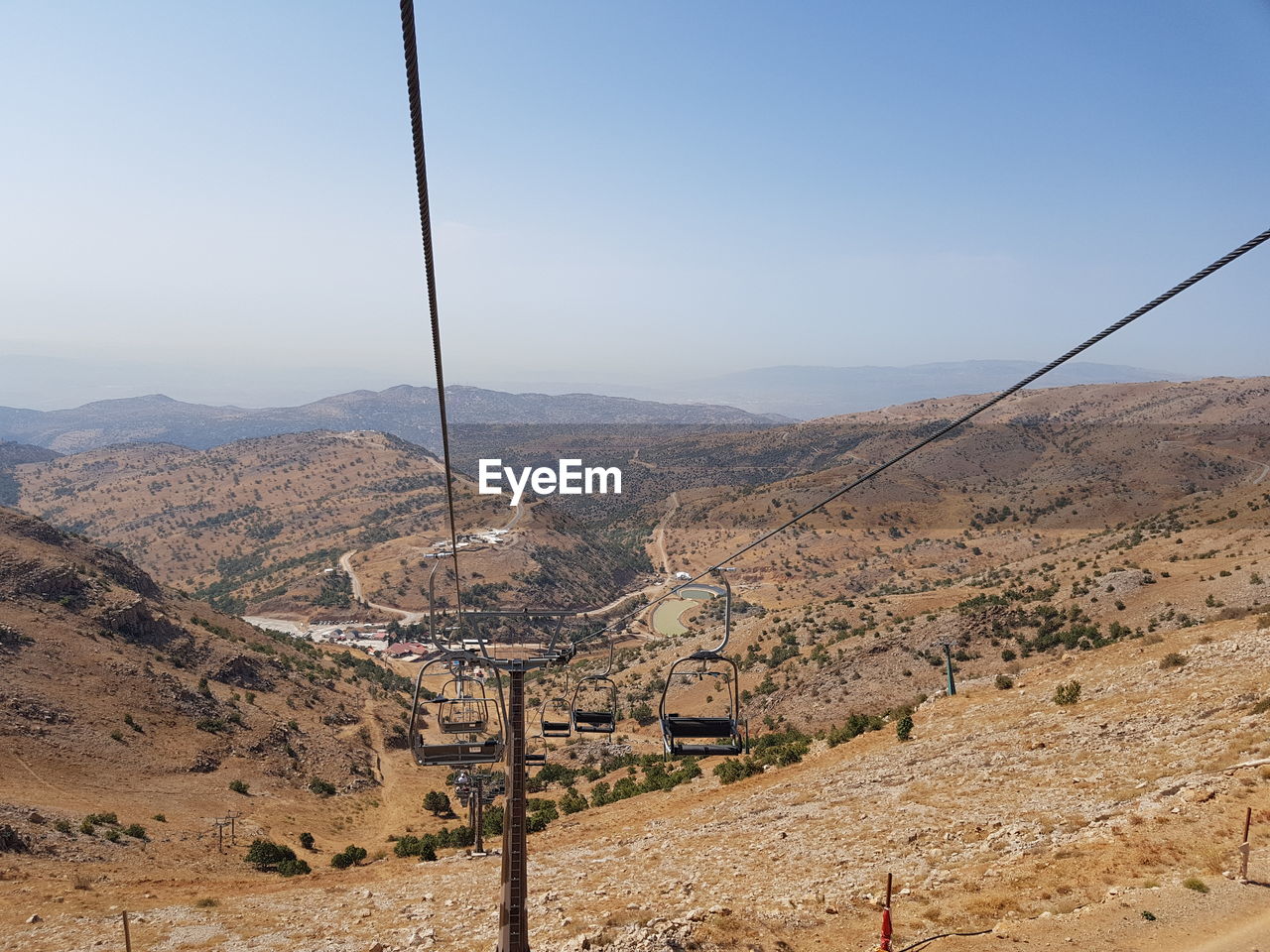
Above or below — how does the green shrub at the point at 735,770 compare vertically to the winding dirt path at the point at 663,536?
above

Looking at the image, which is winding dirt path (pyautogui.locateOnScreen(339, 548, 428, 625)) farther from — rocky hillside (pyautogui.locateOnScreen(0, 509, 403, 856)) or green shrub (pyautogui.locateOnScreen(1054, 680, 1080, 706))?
green shrub (pyautogui.locateOnScreen(1054, 680, 1080, 706))

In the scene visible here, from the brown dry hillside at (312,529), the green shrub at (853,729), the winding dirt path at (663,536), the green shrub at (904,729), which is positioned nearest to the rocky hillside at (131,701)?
the brown dry hillside at (312,529)

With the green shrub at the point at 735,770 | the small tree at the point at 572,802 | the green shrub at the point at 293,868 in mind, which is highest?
the green shrub at the point at 735,770

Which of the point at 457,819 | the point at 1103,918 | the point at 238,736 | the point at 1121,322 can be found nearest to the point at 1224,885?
the point at 1103,918

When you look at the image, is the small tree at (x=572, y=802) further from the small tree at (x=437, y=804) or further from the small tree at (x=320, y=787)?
the small tree at (x=320, y=787)

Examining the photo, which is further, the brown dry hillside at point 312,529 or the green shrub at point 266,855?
the brown dry hillside at point 312,529

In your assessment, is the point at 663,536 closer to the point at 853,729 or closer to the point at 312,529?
the point at 312,529

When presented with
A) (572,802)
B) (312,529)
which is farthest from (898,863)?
(312,529)
